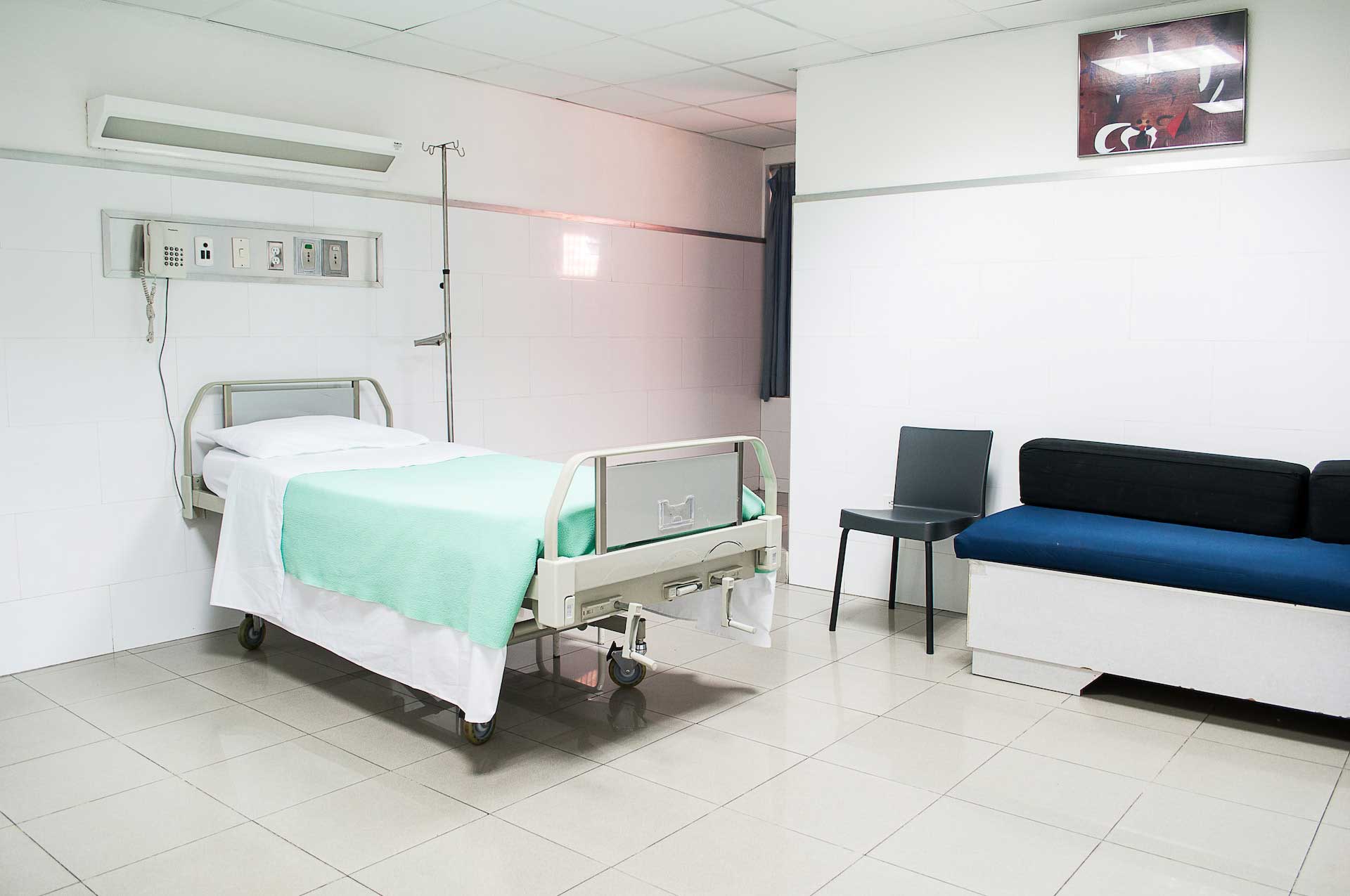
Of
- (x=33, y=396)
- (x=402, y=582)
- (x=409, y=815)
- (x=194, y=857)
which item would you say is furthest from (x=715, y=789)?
(x=33, y=396)

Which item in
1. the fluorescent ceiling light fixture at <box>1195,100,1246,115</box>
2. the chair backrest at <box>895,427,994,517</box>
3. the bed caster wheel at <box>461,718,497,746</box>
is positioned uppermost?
the fluorescent ceiling light fixture at <box>1195,100,1246,115</box>

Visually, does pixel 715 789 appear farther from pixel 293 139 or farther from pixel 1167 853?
pixel 293 139

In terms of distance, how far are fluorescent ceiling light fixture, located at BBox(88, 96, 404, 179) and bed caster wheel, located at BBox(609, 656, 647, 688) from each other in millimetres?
2568

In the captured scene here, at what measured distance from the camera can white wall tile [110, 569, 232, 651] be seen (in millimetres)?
4230

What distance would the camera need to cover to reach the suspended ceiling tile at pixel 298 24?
4.13 m

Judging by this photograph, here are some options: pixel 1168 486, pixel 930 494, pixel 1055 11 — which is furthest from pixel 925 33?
pixel 1168 486

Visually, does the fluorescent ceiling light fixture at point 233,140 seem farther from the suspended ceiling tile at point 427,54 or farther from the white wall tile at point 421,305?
the white wall tile at point 421,305

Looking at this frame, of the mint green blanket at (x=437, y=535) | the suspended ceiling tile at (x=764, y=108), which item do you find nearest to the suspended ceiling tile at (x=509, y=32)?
the suspended ceiling tile at (x=764, y=108)

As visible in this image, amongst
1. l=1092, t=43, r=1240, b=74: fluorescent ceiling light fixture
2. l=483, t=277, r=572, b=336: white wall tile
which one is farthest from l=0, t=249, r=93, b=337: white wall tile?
l=1092, t=43, r=1240, b=74: fluorescent ceiling light fixture

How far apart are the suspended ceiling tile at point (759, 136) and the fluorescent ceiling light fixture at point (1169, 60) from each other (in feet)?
8.50

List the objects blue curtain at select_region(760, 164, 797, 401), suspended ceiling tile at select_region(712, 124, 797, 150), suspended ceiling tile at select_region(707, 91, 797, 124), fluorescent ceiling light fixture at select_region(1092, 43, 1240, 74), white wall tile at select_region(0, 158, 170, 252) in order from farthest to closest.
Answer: blue curtain at select_region(760, 164, 797, 401), suspended ceiling tile at select_region(712, 124, 797, 150), suspended ceiling tile at select_region(707, 91, 797, 124), fluorescent ceiling light fixture at select_region(1092, 43, 1240, 74), white wall tile at select_region(0, 158, 170, 252)

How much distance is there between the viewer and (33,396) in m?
3.90

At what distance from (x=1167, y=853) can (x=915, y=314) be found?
2.79 m

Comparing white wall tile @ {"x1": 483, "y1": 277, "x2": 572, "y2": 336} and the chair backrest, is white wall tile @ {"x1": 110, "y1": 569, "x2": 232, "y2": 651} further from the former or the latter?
the chair backrest
